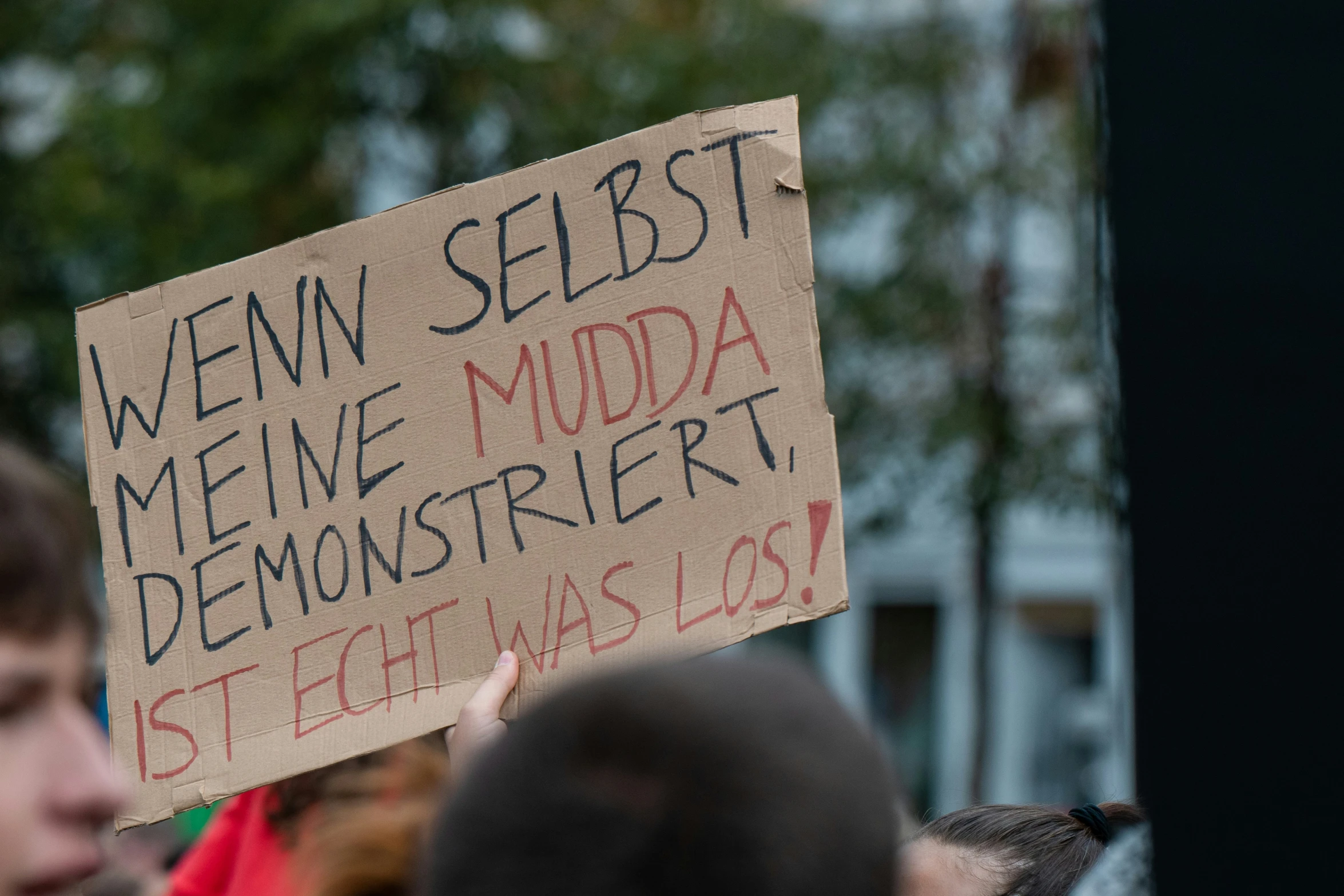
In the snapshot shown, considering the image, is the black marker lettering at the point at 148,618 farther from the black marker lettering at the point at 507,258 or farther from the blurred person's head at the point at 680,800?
the blurred person's head at the point at 680,800

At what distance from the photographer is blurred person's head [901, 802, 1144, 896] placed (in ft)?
A: 6.94

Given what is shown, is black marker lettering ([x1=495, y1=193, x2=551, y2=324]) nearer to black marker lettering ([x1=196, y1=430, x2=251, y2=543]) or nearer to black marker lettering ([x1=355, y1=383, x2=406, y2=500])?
black marker lettering ([x1=355, y1=383, x2=406, y2=500])

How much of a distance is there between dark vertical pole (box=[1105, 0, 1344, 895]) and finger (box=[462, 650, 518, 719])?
36.3 inches

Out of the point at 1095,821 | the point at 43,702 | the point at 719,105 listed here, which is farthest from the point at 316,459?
the point at 719,105

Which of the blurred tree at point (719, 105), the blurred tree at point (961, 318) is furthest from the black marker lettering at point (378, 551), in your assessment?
the blurred tree at point (961, 318)

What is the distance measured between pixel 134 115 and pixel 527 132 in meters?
1.92

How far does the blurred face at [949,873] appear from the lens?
83.0 inches

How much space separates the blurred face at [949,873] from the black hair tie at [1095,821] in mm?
190

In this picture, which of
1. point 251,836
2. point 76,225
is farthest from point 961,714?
point 251,836

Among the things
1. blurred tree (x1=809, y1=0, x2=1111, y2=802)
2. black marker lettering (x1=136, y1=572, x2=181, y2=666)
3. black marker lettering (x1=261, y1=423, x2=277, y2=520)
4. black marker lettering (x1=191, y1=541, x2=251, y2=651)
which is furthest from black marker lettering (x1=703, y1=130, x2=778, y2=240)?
blurred tree (x1=809, y1=0, x2=1111, y2=802)

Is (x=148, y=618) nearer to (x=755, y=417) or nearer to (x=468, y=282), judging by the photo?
(x=468, y=282)

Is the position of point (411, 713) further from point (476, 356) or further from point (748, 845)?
point (748, 845)

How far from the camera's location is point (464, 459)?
2.02m

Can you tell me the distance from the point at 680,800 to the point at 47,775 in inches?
17.6
